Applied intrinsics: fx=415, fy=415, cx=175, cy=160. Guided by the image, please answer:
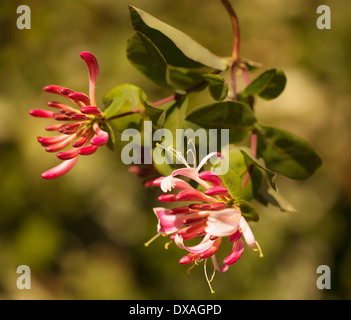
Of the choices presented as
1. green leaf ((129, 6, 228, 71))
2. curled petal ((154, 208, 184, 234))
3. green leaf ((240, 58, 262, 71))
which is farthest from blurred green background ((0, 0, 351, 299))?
curled petal ((154, 208, 184, 234))

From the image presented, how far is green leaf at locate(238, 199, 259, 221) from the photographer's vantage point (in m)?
0.71

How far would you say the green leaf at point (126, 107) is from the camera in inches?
30.8

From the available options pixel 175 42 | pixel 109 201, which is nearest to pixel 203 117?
pixel 175 42

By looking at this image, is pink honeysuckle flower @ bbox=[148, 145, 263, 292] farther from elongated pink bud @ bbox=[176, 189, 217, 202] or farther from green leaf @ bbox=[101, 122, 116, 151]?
green leaf @ bbox=[101, 122, 116, 151]

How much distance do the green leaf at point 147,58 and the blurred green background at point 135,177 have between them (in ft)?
3.57

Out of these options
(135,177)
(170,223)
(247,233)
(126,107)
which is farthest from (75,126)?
(135,177)

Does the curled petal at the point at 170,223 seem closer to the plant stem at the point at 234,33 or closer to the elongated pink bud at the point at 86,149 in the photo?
the elongated pink bud at the point at 86,149

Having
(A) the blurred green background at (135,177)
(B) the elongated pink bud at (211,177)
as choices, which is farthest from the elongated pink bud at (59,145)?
(A) the blurred green background at (135,177)

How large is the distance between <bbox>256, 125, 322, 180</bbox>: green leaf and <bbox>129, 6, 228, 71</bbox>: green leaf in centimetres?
17

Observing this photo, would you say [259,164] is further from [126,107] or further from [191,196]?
[126,107]

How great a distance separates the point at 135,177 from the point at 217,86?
3.97 ft

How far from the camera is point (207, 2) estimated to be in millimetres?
2061

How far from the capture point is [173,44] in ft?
2.64

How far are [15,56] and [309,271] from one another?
1747 millimetres
